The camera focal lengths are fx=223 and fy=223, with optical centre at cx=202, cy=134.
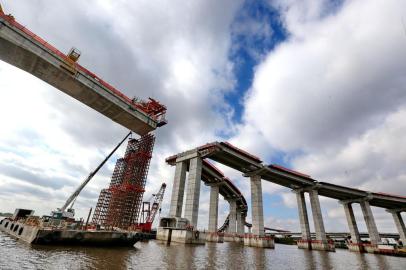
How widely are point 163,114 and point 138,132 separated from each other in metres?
6.33

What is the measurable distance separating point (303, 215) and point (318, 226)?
497 centimetres

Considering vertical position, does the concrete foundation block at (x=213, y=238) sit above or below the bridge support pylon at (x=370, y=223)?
below

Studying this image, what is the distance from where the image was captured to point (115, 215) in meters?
73.3

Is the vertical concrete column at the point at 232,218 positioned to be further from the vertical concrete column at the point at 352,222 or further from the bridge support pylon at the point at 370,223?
the bridge support pylon at the point at 370,223

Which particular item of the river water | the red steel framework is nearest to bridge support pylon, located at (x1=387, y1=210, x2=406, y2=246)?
the river water

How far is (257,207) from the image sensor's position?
197 feet

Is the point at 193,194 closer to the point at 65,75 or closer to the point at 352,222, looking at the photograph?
the point at 65,75

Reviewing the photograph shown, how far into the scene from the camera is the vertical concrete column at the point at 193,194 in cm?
4734

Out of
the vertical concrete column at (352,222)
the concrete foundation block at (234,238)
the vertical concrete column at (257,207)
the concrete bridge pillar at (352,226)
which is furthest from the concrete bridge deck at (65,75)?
the vertical concrete column at (352,222)

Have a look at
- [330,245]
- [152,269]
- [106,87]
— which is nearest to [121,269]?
[152,269]

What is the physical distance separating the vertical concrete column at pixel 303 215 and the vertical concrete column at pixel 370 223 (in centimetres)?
2727

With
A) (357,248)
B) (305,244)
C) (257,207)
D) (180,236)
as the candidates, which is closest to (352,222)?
(357,248)

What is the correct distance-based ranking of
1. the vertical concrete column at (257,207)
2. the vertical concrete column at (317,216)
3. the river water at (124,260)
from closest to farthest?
the river water at (124,260)
the vertical concrete column at (257,207)
the vertical concrete column at (317,216)

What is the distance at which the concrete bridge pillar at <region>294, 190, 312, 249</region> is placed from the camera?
216ft
